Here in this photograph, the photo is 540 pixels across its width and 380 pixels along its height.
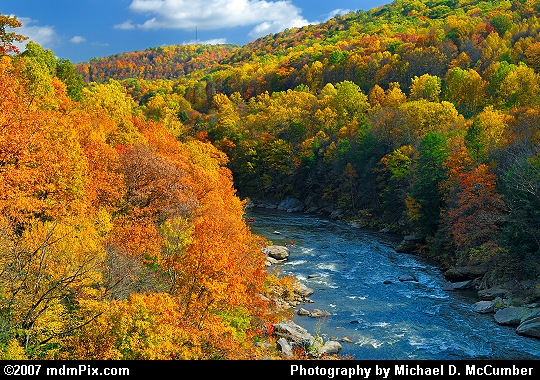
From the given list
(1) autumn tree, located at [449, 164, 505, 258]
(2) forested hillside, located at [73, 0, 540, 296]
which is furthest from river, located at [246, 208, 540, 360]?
(2) forested hillside, located at [73, 0, 540, 296]

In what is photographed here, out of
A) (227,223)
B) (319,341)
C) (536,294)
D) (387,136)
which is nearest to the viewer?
(319,341)

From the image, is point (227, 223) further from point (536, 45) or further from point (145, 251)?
point (536, 45)

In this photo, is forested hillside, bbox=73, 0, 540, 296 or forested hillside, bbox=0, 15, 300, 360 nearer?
forested hillside, bbox=0, 15, 300, 360

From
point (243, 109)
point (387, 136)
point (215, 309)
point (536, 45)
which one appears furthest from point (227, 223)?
point (243, 109)

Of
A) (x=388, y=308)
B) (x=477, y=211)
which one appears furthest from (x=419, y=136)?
(x=388, y=308)

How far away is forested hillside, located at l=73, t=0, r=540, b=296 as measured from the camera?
3856 cm

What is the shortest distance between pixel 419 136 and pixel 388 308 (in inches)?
1476

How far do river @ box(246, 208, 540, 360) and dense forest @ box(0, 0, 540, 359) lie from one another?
4.16 metres

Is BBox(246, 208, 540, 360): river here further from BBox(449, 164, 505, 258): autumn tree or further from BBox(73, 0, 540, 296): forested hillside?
BBox(73, 0, 540, 296): forested hillside

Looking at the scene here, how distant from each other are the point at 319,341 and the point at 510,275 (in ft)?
60.2

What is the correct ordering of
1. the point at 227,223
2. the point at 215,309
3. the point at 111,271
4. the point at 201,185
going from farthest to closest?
the point at 201,185 < the point at 227,223 < the point at 215,309 < the point at 111,271

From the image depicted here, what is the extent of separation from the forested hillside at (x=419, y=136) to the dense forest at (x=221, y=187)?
0.27 meters

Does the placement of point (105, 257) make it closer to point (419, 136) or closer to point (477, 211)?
point (477, 211)
